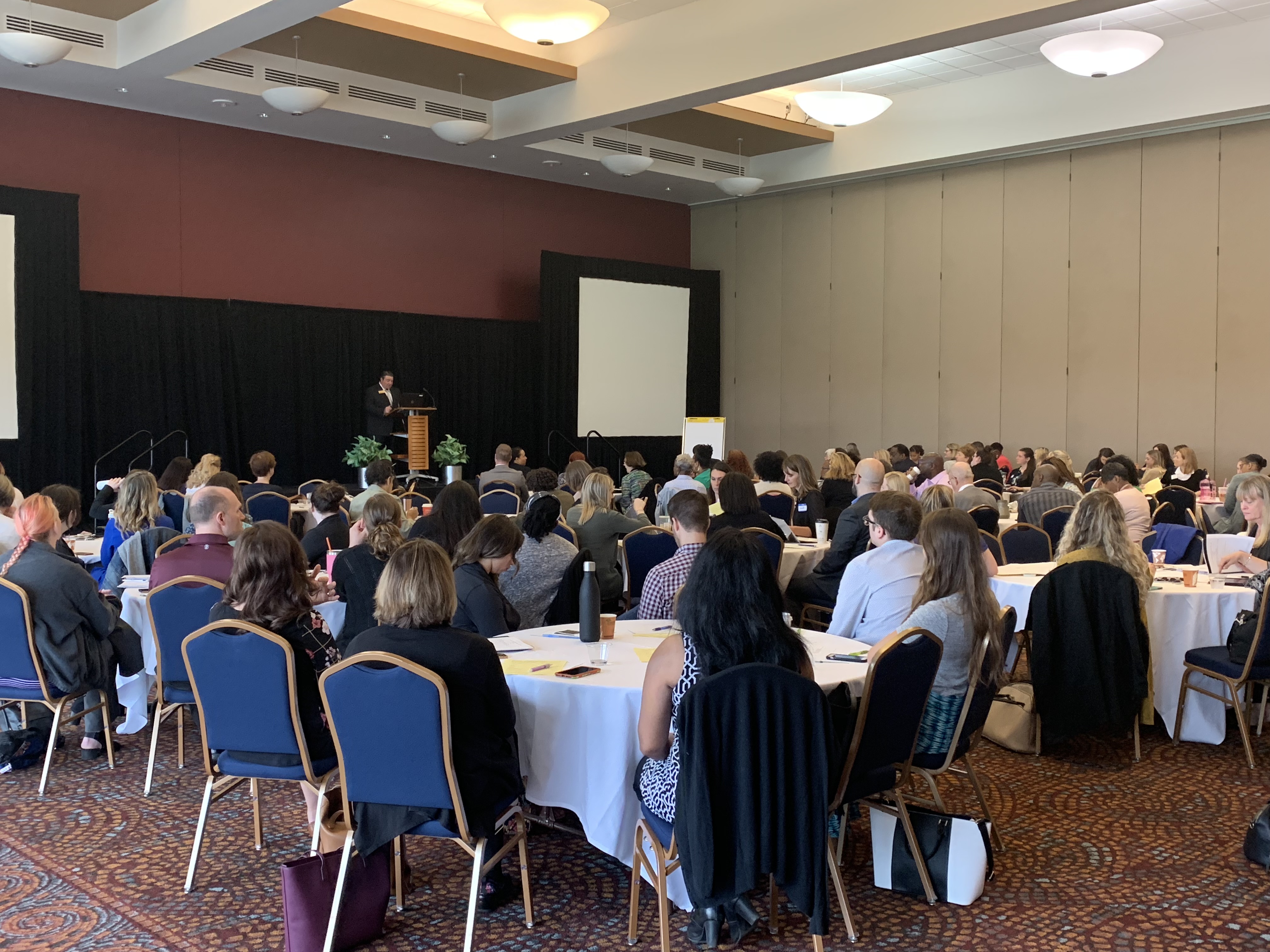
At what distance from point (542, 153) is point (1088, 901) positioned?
1290cm

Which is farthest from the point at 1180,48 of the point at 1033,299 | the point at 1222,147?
the point at 1033,299

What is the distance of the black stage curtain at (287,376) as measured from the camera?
42.1 ft

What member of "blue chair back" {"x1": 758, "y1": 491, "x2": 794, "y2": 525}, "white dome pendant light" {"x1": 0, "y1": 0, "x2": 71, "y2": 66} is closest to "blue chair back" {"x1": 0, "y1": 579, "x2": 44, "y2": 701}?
"blue chair back" {"x1": 758, "y1": 491, "x2": 794, "y2": 525}

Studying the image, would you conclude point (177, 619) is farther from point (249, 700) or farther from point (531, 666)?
point (531, 666)

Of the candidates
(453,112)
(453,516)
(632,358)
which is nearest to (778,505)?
(453,516)

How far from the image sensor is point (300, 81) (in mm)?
12492

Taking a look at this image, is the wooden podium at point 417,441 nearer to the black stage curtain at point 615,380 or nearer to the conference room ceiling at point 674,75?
the black stage curtain at point 615,380

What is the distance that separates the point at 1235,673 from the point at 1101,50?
6861 millimetres

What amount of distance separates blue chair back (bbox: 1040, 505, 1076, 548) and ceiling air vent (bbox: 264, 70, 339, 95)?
28.1ft

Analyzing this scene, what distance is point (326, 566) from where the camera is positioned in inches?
237

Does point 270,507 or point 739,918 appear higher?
point 270,507

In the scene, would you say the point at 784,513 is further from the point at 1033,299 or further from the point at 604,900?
the point at 1033,299

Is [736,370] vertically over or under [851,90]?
under

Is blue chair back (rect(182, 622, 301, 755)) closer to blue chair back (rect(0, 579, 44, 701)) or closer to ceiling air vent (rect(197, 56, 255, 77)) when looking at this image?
blue chair back (rect(0, 579, 44, 701))
